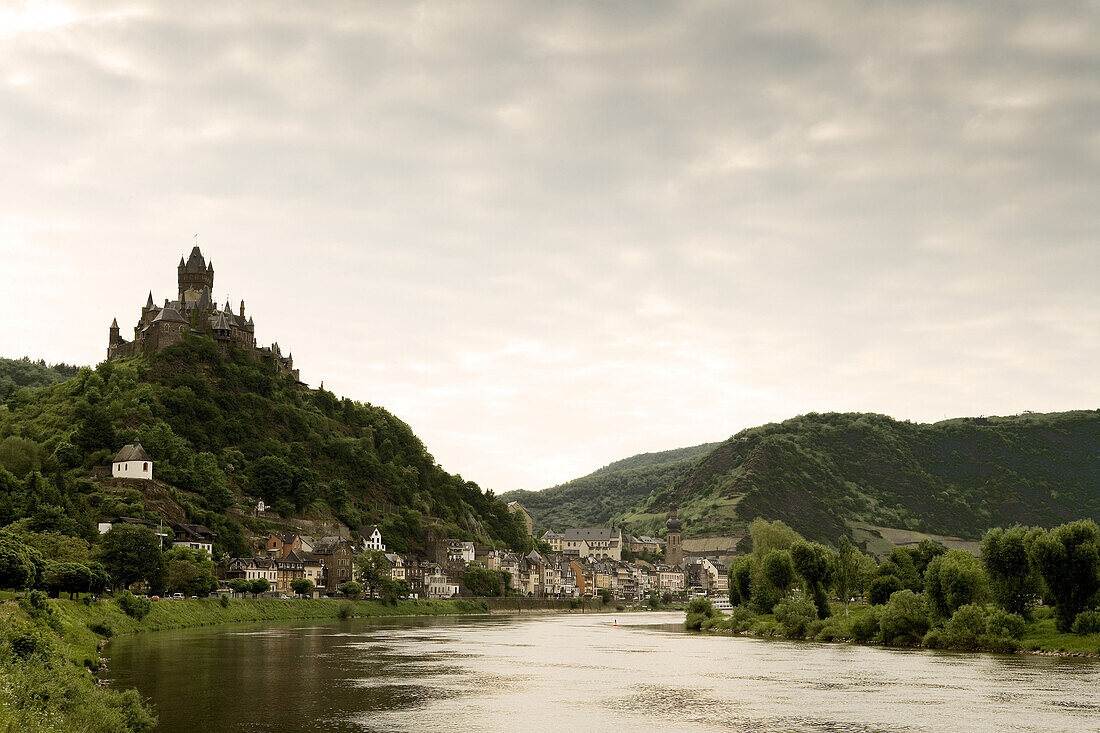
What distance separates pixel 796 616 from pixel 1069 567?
2851 centimetres

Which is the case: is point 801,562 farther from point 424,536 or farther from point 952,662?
point 424,536

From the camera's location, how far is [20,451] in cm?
13775

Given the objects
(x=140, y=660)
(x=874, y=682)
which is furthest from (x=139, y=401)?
(x=874, y=682)

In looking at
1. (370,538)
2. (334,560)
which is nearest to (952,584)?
(334,560)

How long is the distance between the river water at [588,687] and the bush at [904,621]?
2.46 metres

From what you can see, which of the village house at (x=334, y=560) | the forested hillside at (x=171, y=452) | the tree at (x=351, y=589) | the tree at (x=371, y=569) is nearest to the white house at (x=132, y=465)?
the forested hillside at (x=171, y=452)

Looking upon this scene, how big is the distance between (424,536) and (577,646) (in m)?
113

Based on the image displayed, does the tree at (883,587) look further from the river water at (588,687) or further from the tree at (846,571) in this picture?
the river water at (588,687)

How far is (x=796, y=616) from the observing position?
97188mm

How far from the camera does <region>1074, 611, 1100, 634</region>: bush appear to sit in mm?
73000

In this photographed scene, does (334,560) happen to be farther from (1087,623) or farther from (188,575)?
(1087,623)

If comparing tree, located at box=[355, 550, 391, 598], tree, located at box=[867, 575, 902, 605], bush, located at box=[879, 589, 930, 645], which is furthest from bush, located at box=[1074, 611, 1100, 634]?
tree, located at box=[355, 550, 391, 598]

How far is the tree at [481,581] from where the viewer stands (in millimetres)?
185250

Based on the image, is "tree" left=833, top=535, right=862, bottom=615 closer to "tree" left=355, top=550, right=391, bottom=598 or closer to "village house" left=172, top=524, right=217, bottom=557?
"tree" left=355, top=550, right=391, bottom=598
